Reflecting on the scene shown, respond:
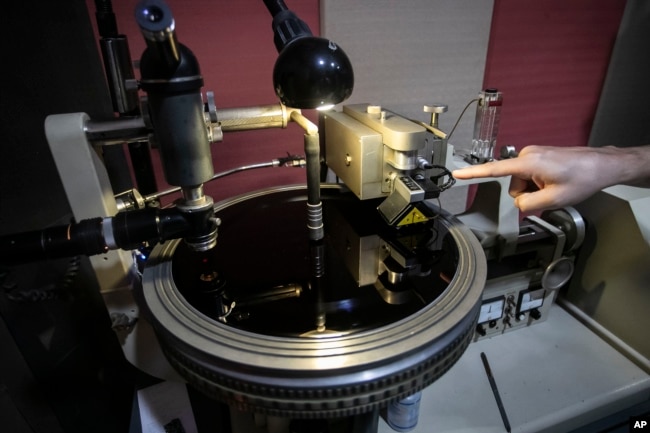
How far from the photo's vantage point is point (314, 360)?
50 cm

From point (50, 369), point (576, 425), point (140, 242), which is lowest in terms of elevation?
point (576, 425)

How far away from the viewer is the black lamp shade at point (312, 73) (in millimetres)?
547

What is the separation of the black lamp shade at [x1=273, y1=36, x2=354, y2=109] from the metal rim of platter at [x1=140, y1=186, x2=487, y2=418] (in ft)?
1.14

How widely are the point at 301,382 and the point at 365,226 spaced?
1.55 feet

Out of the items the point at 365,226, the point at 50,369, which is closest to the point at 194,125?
the point at 365,226

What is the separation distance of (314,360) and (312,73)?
392 millimetres

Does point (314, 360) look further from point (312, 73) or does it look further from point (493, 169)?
point (493, 169)

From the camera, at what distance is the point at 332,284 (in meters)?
0.72

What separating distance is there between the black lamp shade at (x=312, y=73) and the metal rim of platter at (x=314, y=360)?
349mm

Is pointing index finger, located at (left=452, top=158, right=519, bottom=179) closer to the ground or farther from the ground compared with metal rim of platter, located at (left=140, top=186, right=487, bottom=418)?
farther from the ground

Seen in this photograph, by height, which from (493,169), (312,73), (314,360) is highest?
(312,73)

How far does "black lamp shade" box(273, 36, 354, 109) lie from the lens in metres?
0.55

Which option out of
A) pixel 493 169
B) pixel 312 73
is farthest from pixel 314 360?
pixel 493 169

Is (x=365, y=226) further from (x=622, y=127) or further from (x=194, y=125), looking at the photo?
(x=622, y=127)
